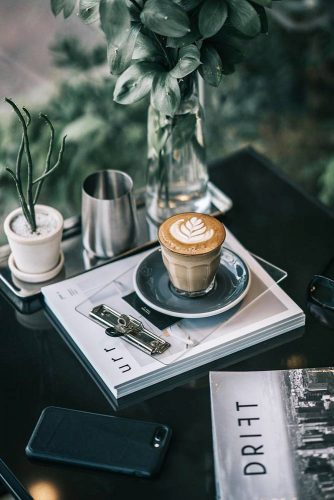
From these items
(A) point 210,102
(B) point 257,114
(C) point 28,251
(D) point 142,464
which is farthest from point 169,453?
(B) point 257,114

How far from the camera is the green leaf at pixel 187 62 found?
1.02m

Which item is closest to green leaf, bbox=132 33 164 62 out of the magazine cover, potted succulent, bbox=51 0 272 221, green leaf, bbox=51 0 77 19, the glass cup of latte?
potted succulent, bbox=51 0 272 221

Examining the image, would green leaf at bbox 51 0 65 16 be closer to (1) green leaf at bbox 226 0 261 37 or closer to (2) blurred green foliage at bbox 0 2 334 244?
(1) green leaf at bbox 226 0 261 37

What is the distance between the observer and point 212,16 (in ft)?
3.29

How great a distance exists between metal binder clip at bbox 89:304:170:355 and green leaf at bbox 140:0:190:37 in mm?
396

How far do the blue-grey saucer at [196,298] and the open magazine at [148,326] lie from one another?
0.02m

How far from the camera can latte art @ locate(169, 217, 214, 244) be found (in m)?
1.03

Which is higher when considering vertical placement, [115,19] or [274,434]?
[115,19]

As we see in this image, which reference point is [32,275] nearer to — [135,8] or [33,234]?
→ [33,234]

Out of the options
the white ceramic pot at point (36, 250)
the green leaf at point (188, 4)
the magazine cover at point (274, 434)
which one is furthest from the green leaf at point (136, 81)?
the magazine cover at point (274, 434)

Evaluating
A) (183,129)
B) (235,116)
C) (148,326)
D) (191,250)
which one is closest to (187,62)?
(183,129)

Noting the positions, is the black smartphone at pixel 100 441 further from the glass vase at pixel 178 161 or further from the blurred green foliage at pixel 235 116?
the blurred green foliage at pixel 235 116

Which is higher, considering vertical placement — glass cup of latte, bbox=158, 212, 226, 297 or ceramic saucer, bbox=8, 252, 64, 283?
glass cup of latte, bbox=158, 212, 226, 297

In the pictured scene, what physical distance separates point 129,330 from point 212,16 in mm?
447
